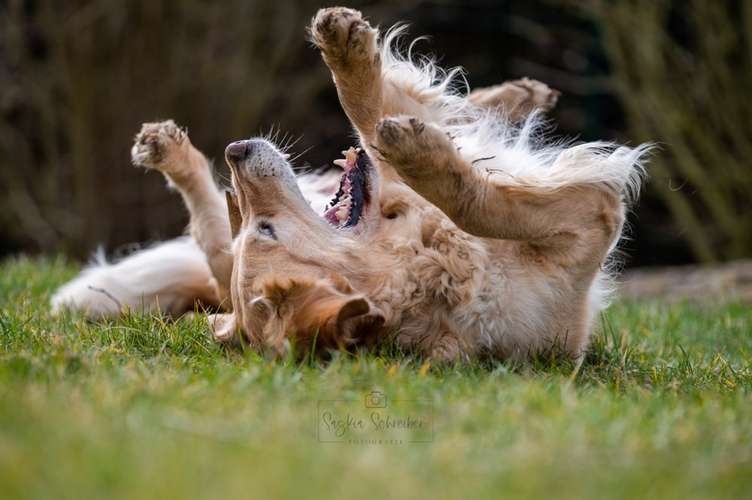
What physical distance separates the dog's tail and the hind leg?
0.62ft

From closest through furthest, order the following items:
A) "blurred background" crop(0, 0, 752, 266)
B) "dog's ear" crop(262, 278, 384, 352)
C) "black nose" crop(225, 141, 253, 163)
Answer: "dog's ear" crop(262, 278, 384, 352) → "black nose" crop(225, 141, 253, 163) → "blurred background" crop(0, 0, 752, 266)

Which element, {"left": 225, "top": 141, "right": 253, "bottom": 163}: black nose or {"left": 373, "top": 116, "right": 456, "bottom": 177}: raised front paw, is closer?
{"left": 373, "top": 116, "right": 456, "bottom": 177}: raised front paw

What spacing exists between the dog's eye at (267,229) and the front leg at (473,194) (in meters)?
0.52

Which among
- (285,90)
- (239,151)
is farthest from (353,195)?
(285,90)

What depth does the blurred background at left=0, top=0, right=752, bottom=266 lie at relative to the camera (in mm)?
8602

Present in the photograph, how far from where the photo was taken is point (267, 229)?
3695 millimetres

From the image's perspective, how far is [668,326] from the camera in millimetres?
5082

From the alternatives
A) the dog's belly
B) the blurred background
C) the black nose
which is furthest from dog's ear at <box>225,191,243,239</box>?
the blurred background

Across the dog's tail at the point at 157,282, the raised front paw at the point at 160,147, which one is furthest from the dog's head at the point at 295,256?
the dog's tail at the point at 157,282

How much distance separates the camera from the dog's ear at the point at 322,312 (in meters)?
3.36

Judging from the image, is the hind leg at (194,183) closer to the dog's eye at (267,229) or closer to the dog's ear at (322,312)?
the dog's eye at (267,229)

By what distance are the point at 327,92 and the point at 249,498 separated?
8.99 metres

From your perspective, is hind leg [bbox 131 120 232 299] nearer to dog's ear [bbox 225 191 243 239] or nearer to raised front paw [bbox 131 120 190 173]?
raised front paw [bbox 131 120 190 173]

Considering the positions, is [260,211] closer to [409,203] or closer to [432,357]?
[409,203]
